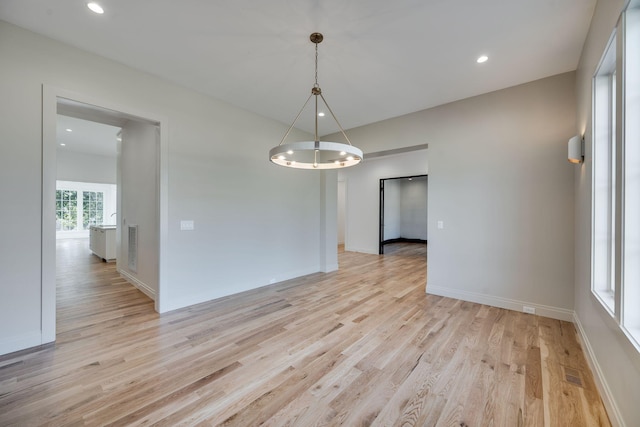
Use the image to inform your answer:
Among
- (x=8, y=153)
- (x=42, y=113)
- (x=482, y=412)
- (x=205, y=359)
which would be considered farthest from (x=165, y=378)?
(x=42, y=113)

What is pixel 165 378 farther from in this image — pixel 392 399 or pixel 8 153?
pixel 8 153

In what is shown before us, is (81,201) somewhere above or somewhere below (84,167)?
below

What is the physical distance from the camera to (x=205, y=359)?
234 centimetres

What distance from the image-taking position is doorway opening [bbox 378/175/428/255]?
1007cm

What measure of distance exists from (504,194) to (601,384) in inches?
92.2

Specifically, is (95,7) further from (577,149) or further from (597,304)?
(597,304)

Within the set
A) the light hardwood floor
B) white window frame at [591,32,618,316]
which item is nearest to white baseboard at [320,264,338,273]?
the light hardwood floor

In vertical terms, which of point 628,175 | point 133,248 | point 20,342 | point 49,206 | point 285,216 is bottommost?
point 20,342

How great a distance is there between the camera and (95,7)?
214 cm

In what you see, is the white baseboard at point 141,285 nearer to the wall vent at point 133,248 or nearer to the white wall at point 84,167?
the wall vent at point 133,248

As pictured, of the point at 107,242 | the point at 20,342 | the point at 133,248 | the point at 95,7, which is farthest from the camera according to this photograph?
the point at 107,242

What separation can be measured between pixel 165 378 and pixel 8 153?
2544mm

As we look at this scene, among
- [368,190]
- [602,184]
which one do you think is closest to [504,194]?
[602,184]

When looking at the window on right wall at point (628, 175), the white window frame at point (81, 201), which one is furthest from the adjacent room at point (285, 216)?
the white window frame at point (81, 201)
